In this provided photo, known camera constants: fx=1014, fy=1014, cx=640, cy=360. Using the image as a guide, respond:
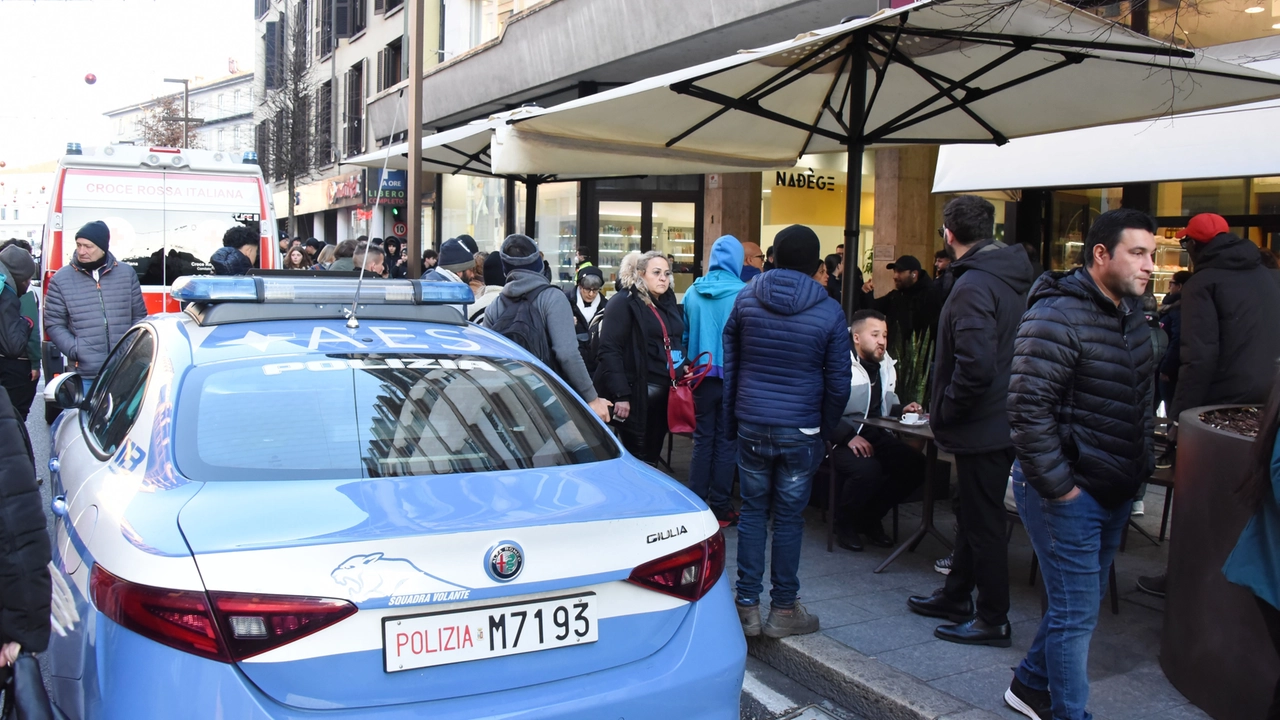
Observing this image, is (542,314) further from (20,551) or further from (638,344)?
(20,551)

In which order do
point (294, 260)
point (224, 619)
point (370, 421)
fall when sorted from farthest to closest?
1. point (294, 260)
2. point (370, 421)
3. point (224, 619)

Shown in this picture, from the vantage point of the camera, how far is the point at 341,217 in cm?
3347

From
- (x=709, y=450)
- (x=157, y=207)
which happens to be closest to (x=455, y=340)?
(x=709, y=450)

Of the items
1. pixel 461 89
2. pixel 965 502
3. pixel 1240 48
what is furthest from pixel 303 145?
pixel 965 502

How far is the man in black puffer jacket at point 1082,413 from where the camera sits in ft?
10.6

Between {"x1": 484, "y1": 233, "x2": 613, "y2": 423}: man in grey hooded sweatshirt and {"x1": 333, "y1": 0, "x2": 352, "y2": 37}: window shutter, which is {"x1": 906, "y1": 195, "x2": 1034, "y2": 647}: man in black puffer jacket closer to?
{"x1": 484, "y1": 233, "x2": 613, "y2": 423}: man in grey hooded sweatshirt

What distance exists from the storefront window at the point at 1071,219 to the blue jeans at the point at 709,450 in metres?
6.23

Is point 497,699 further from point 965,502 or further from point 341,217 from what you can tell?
point 341,217

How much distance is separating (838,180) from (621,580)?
14328 millimetres

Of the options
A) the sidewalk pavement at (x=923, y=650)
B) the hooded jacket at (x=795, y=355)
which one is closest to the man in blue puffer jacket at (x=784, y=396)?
the hooded jacket at (x=795, y=355)

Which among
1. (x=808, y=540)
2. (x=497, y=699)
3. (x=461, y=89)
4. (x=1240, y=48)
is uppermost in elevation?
(x=461, y=89)

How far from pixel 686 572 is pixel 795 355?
1764 mm

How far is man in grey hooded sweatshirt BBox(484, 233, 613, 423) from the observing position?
5680 mm

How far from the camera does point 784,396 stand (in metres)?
4.33
